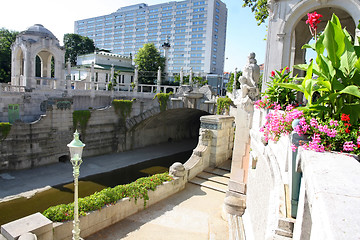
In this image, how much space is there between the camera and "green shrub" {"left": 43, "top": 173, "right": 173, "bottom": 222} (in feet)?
25.2

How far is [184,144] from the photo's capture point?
28250 mm

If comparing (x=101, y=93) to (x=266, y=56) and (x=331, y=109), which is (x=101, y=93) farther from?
(x=331, y=109)

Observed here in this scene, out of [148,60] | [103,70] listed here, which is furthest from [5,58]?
[148,60]

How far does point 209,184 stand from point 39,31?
17.6 m

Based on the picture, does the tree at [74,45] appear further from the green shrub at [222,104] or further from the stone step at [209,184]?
the stone step at [209,184]

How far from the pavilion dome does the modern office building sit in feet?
116

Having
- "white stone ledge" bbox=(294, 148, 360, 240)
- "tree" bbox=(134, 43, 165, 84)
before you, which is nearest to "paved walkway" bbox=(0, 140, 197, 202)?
"white stone ledge" bbox=(294, 148, 360, 240)

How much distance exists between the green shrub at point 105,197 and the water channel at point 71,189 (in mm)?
5000

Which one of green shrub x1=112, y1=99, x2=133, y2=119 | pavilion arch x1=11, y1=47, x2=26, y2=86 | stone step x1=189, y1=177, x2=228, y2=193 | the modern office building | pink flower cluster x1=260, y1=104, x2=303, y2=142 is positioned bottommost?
stone step x1=189, y1=177, x2=228, y2=193

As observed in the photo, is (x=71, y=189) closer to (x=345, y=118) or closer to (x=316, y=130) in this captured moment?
(x=316, y=130)

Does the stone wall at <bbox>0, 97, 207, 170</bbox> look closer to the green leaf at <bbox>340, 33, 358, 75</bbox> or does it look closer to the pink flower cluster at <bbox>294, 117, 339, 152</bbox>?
the pink flower cluster at <bbox>294, 117, 339, 152</bbox>

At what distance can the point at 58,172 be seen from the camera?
1705cm

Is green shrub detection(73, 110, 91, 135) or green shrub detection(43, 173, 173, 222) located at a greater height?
green shrub detection(73, 110, 91, 135)

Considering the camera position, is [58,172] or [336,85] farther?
[58,172]
